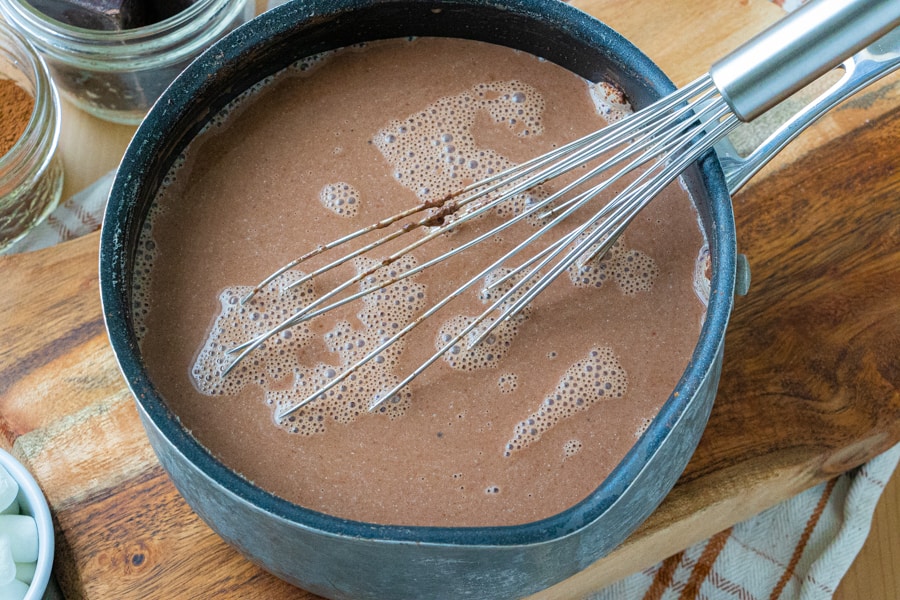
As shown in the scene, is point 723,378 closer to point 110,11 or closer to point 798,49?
point 798,49

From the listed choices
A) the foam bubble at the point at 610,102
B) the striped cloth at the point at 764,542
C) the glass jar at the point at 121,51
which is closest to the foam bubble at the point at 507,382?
the foam bubble at the point at 610,102

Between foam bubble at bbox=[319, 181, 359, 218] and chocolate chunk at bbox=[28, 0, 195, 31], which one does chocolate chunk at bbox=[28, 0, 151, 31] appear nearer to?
chocolate chunk at bbox=[28, 0, 195, 31]

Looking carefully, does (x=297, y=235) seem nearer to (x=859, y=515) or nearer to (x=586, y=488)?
(x=586, y=488)

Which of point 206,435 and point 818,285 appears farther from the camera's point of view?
point 818,285

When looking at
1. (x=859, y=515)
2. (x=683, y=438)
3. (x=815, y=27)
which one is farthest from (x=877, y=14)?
(x=859, y=515)

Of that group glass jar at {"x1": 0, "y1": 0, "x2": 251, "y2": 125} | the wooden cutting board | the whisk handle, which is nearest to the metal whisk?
the whisk handle

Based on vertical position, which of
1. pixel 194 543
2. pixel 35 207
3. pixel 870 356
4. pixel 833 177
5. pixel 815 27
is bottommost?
pixel 194 543
